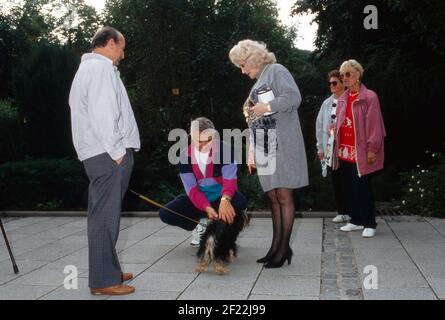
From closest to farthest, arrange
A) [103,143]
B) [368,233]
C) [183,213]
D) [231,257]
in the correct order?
1. [103,143]
2. [231,257]
3. [183,213]
4. [368,233]

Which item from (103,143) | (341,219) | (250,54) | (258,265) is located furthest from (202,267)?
(341,219)

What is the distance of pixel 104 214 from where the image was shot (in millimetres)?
4012

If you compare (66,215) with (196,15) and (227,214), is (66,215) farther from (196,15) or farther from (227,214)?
(196,15)

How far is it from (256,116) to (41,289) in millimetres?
2336

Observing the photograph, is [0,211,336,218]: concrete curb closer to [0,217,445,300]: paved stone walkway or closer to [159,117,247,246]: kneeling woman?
[0,217,445,300]: paved stone walkway

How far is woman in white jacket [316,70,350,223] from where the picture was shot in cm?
677

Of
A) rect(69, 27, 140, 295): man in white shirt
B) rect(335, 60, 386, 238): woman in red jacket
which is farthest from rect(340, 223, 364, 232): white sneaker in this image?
rect(69, 27, 140, 295): man in white shirt

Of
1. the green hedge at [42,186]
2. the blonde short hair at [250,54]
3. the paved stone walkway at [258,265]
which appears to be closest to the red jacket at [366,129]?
the paved stone walkway at [258,265]

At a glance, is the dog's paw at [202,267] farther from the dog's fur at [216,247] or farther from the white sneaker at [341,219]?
the white sneaker at [341,219]

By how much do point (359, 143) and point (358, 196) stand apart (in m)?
0.65

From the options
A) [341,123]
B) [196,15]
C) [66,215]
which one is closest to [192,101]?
[196,15]

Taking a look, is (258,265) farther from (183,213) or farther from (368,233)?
(368,233)

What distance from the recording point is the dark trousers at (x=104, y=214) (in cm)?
396

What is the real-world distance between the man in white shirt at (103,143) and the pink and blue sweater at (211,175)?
1.05m
